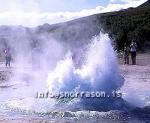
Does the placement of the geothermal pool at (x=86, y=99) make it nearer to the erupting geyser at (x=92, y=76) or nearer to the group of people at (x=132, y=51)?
the erupting geyser at (x=92, y=76)

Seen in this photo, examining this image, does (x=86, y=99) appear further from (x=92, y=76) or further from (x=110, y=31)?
(x=110, y=31)

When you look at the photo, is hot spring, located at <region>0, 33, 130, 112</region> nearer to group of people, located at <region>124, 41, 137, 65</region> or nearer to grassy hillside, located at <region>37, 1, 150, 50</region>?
group of people, located at <region>124, 41, 137, 65</region>

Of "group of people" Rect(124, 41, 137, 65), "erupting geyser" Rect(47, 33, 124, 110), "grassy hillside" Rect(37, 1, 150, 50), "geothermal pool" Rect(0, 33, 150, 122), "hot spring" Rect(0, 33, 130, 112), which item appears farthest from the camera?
"grassy hillside" Rect(37, 1, 150, 50)

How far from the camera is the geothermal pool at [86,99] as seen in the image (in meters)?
12.1

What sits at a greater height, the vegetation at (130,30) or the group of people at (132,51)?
the vegetation at (130,30)

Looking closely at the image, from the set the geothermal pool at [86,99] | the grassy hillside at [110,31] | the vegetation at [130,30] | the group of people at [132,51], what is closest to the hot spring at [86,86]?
the geothermal pool at [86,99]

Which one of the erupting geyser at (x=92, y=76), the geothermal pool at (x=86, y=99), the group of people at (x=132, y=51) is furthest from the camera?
the group of people at (x=132, y=51)

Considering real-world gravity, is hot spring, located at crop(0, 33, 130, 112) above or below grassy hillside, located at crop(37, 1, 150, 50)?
below

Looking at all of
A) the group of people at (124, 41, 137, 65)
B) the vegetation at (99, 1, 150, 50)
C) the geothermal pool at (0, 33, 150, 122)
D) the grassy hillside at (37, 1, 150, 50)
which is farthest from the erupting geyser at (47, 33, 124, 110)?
the vegetation at (99, 1, 150, 50)

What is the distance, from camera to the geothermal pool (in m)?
12.1

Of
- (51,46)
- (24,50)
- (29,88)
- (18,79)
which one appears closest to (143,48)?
(24,50)

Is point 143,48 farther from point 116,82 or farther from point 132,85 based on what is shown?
point 116,82

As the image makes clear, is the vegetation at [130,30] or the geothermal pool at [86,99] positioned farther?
the vegetation at [130,30]

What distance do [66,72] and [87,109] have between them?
197 cm
